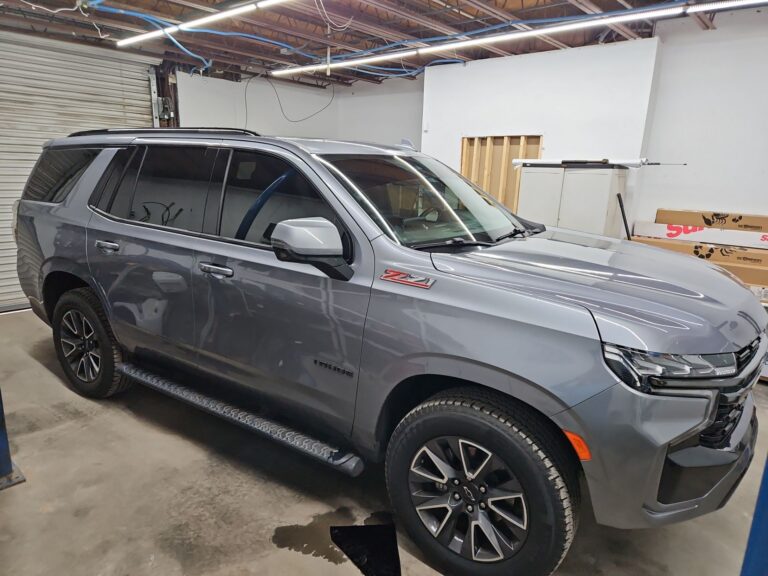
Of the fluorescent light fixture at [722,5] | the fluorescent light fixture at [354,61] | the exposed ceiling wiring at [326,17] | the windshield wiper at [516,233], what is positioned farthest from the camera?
the fluorescent light fixture at [354,61]

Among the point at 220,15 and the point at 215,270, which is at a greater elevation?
the point at 220,15

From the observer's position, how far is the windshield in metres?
2.11

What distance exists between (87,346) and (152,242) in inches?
45.3

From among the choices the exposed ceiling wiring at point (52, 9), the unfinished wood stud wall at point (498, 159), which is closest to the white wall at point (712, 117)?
the unfinished wood stud wall at point (498, 159)

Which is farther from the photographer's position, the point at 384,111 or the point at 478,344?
the point at 384,111

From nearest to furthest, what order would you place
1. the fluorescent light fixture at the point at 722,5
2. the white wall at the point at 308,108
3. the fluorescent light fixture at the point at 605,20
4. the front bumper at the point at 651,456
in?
the front bumper at the point at 651,456, the fluorescent light fixture at the point at 722,5, the fluorescent light fixture at the point at 605,20, the white wall at the point at 308,108

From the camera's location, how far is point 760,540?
1162 millimetres

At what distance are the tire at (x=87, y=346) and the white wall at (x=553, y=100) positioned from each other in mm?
5585

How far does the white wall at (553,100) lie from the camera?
559 centimetres

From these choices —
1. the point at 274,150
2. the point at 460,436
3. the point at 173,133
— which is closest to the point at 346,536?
the point at 460,436

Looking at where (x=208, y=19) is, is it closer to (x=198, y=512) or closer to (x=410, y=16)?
(x=410, y=16)

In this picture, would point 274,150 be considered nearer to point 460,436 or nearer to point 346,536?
point 460,436

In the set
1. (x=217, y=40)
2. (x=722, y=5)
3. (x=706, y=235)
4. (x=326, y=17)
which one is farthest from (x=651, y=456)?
(x=217, y=40)

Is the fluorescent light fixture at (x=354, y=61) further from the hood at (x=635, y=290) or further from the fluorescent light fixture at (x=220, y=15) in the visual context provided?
the hood at (x=635, y=290)
